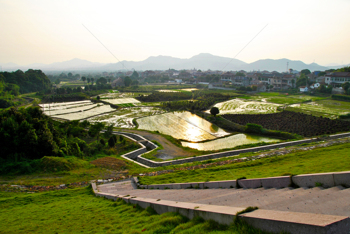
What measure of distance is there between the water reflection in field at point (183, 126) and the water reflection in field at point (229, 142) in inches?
63.9

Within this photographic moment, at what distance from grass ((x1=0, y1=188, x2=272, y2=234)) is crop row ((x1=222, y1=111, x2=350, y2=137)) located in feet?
71.2

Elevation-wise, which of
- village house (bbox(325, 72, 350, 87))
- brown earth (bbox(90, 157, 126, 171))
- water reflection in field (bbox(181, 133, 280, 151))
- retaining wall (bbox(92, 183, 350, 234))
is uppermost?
village house (bbox(325, 72, 350, 87))

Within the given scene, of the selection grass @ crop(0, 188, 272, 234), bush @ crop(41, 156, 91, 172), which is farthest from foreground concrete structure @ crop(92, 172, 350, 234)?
bush @ crop(41, 156, 91, 172)

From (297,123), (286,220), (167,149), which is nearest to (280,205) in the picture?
(286,220)

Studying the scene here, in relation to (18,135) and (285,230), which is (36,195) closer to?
(18,135)

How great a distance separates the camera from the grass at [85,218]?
159 inches

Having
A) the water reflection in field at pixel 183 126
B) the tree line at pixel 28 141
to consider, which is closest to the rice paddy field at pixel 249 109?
the water reflection in field at pixel 183 126

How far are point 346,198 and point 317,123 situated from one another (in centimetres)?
2626

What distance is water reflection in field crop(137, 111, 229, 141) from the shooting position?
82.6 feet

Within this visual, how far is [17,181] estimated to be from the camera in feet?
34.4

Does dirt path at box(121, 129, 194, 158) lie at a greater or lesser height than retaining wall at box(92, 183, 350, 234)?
lesser

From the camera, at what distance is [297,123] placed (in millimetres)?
26312

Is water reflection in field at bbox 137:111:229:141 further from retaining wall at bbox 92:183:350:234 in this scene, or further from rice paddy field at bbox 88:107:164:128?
retaining wall at bbox 92:183:350:234

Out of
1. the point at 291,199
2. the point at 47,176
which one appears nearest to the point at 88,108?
the point at 47,176
